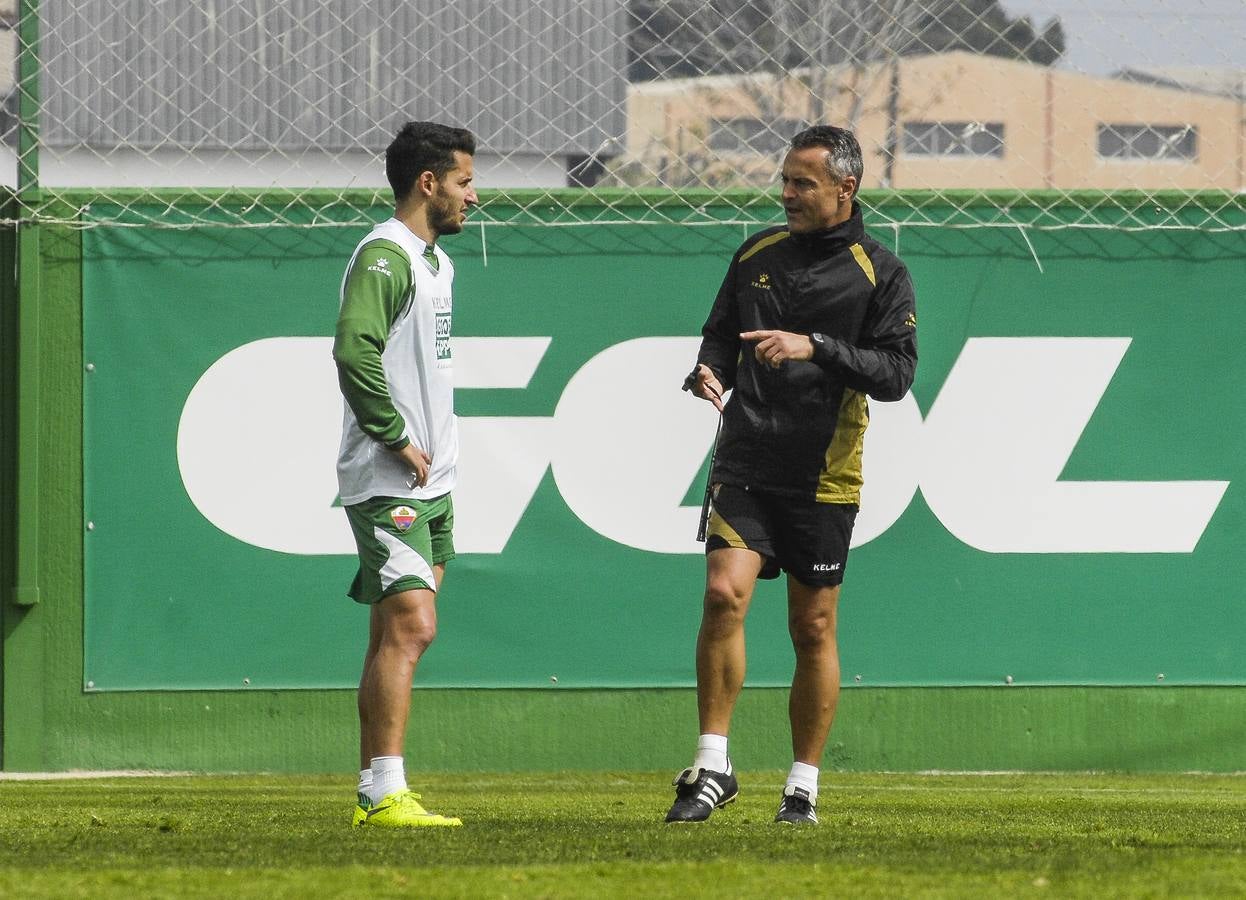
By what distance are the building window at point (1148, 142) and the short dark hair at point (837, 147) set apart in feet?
7.95

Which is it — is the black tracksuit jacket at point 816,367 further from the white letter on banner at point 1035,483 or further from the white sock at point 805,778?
the white letter on banner at point 1035,483

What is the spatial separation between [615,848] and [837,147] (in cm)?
178

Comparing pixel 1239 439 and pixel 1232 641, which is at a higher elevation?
pixel 1239 439

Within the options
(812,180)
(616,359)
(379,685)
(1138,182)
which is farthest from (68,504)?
(1138,182)

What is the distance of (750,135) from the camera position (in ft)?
21.2

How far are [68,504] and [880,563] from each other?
2818 mm

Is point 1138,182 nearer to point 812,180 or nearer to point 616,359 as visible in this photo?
point 616,359

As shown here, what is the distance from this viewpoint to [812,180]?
4320mm

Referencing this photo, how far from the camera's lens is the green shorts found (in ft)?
13.8

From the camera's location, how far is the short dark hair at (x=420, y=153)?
4379mm

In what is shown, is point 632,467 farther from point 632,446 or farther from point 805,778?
point 805,778

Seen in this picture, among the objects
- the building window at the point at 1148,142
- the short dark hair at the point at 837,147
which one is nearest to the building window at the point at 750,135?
the building window at the point at 1148,142

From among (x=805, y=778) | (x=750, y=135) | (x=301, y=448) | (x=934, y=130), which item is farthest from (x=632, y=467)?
(x=805, y=778)

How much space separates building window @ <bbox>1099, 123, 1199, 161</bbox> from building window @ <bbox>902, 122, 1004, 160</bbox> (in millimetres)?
381
